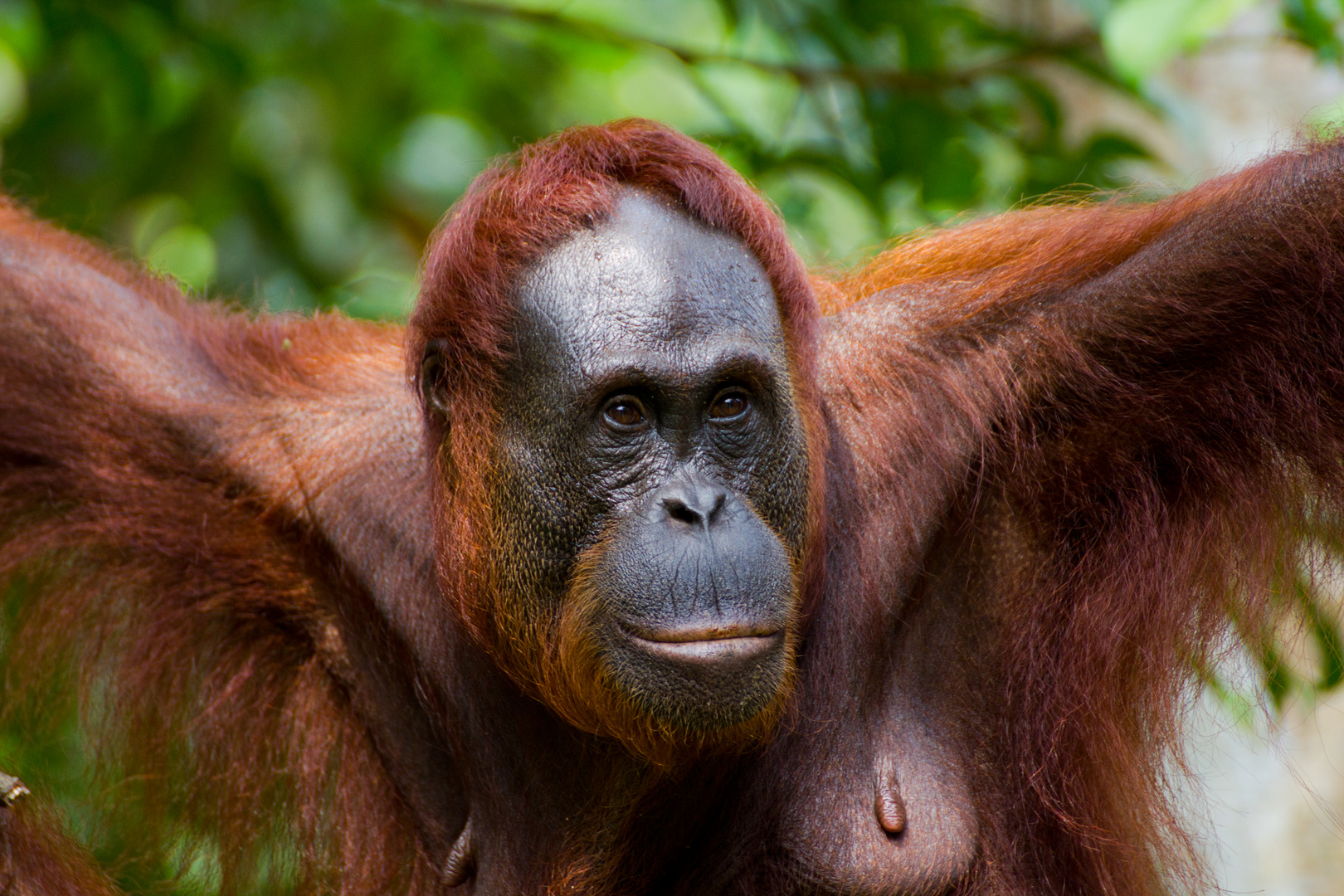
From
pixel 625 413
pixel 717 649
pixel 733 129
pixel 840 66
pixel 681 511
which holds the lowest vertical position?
pixel 717 649

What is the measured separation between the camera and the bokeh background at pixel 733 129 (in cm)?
389

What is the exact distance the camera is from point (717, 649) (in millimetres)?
2580

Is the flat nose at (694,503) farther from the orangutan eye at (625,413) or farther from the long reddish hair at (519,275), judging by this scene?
the long reddish hair at (519,275)

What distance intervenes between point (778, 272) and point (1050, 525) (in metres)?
0.85

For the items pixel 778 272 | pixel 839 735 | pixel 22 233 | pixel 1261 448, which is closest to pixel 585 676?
pixel 839 735

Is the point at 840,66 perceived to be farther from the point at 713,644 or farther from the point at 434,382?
the point at 713,644

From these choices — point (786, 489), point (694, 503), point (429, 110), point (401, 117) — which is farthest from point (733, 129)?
point (694, 503)

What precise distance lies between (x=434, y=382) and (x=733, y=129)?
2.17 metres

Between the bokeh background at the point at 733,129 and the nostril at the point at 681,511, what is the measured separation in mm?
1397

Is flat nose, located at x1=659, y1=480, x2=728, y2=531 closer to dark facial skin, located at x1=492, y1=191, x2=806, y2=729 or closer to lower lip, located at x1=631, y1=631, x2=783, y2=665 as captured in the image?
dark facial skin, located at x1=492, y1=191, x2=806, y2=729

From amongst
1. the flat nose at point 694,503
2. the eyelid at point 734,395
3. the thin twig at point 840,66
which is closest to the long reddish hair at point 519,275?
the eyelid at point 734,395

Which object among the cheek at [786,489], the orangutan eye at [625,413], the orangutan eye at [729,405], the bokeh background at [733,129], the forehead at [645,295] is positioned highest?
the bokeh background at [733,129]

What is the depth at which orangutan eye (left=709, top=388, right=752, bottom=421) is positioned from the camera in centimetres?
278

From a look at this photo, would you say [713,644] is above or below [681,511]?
below
